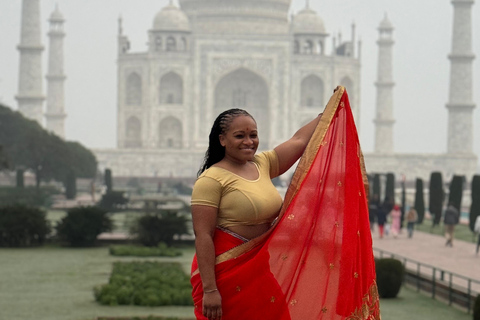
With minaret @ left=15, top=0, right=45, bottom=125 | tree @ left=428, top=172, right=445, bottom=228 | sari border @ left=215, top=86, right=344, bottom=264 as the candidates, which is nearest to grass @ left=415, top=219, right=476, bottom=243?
tree @ left=428, top=172, right=445, bottom=228

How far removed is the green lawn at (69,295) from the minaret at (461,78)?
87.6 feet

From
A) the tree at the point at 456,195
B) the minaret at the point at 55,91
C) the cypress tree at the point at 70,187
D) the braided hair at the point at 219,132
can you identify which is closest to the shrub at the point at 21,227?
the tree at the point at 456,195

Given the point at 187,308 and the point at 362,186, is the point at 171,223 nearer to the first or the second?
the point at 187,308

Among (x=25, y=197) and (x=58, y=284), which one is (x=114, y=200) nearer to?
(x=25, y=197)

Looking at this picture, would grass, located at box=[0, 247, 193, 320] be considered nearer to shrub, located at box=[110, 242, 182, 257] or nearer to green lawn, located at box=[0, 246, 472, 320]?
green lawn, located at box=[0, 246, 472, 320]

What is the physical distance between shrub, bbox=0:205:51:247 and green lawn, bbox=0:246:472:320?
91cm

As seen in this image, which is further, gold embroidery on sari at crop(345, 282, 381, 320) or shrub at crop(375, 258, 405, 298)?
shrub at crop(375, 258, 405, 298)

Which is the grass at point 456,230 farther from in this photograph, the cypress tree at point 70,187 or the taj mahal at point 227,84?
the taj mahal at point 227,84

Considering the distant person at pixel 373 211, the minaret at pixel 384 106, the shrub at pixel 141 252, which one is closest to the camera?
the shrub at pixel 141 252

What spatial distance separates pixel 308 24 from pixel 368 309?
37.9 meters

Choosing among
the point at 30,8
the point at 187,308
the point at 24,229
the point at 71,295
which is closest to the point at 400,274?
the point at 187,308

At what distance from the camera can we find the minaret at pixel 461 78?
3612 centimetres

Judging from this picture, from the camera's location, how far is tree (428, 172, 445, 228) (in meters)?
17.1

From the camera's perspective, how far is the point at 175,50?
38.7m
